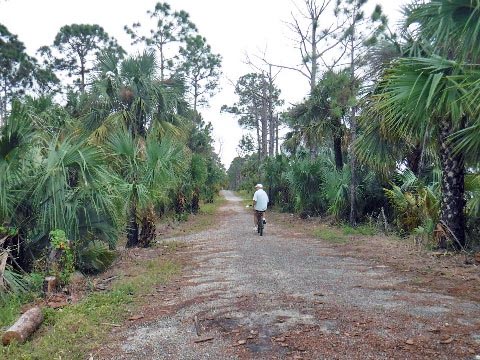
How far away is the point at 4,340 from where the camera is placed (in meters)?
4.79

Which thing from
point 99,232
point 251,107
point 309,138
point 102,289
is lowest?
point 102,289

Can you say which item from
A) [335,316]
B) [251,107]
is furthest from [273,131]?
[335,316]

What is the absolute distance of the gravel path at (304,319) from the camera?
434 centimetres

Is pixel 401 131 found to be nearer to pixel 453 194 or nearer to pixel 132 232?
pixel 453 194

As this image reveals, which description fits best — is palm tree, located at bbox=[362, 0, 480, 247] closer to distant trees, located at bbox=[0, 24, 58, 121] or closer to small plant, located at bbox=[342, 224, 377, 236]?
small plant, located at bbox=[342, 224, 377, 236]

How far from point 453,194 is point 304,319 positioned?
17.8ft

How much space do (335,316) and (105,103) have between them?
31.3ft

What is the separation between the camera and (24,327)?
5016 mm

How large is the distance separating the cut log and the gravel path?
1.06 metres

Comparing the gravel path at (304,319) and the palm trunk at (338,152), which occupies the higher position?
the palm trunk at (338,152)

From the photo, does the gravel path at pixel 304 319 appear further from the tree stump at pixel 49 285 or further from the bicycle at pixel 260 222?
the bicycle at pixel 260 222

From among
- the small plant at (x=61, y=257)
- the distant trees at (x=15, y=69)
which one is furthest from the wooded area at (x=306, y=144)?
the distant trees at (x=15, y=69)

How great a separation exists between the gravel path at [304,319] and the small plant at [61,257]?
1.71 m

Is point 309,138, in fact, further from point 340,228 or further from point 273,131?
point 273,131
